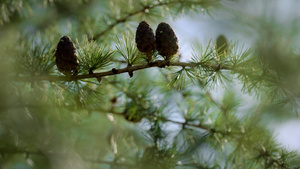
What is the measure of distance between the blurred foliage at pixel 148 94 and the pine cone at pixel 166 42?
32 mm

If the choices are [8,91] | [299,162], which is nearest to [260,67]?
[299,162]

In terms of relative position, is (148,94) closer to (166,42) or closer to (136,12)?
(136,12)

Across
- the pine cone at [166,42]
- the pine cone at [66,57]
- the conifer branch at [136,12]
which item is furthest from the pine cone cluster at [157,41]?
the conifer branch at [136,12]

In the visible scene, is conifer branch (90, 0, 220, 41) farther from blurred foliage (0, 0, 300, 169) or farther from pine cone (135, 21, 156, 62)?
pine cone (135, 21, 156, 62)

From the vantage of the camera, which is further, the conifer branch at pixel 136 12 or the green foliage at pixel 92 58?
the conifer branch at pixel 136 12

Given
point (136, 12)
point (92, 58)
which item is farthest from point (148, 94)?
point (92, 58)

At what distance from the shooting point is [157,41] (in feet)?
2.17

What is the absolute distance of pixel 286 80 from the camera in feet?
2.22

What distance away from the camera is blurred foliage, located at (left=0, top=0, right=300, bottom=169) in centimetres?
69

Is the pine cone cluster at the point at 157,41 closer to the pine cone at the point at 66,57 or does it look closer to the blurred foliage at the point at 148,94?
the blurred foliage at the point at 148,94

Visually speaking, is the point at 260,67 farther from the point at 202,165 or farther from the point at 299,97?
the point at 202,165

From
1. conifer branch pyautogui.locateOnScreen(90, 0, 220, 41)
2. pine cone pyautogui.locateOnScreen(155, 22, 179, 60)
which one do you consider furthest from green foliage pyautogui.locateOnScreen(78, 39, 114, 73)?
conifer branch pyautogui.locateOnScreen(90, 0, 220, 41)

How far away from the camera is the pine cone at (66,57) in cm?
66

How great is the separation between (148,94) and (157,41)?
1.28 ft
